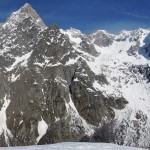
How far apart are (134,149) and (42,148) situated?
329 inches

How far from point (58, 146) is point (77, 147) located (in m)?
2.06

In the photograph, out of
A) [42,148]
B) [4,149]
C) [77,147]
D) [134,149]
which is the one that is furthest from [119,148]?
[4,149]

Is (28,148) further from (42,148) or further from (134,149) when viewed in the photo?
(134,149)

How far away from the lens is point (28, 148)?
36.5 m

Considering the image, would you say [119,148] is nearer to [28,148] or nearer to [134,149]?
[134,149]

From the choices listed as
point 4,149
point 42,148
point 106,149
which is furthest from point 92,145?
point 4,149

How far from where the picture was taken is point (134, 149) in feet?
123

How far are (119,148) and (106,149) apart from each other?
1.62 meters

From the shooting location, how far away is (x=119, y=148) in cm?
3691

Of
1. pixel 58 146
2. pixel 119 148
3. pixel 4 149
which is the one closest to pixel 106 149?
pixel 119 148

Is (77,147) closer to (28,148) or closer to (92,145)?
(92,145)

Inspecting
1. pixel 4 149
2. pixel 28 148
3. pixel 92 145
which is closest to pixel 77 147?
pixel 92 145

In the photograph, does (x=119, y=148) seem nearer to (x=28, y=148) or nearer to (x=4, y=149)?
(x=28, y=148)

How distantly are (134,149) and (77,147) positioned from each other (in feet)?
Answer: 17.6
